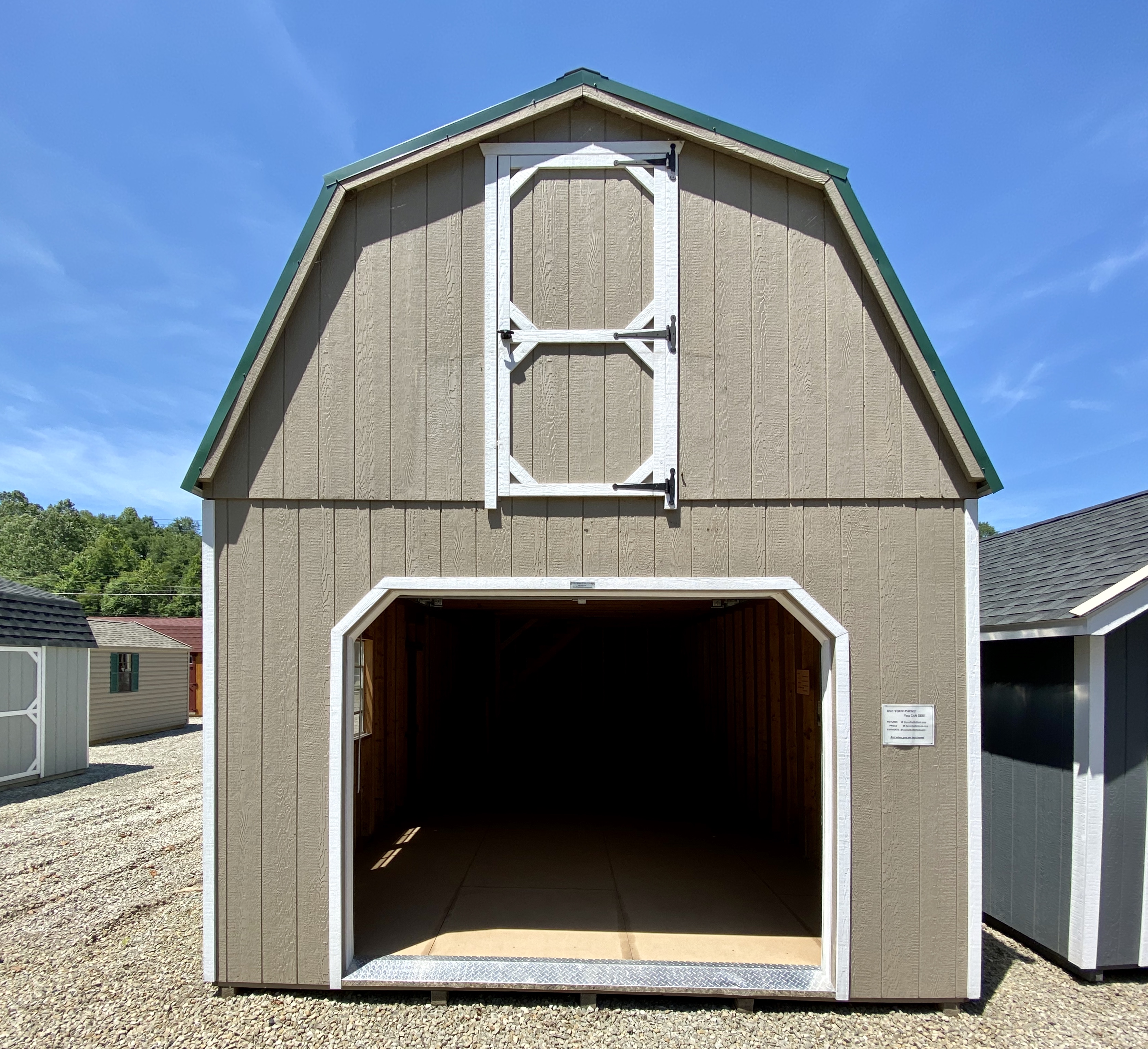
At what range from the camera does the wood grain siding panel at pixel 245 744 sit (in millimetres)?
3865

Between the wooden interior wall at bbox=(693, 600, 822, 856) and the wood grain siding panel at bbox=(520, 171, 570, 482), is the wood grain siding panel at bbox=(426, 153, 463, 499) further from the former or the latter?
the wooden interior wall at bbox=(693, 600, 822, 856)

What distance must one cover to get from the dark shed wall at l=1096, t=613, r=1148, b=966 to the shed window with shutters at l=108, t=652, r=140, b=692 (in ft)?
55.8

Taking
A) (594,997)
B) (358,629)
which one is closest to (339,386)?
(358,629)

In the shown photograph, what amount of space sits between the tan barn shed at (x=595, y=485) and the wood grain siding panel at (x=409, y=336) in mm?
15

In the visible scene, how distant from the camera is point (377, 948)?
420cm

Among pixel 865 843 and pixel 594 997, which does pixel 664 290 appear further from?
pixel 594 997

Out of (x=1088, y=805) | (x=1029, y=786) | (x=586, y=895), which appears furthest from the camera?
(x=586, y=895)

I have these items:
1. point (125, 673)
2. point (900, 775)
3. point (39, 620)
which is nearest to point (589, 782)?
point (900, 775)

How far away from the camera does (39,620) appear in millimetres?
10758

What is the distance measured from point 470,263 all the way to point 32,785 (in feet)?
36.0

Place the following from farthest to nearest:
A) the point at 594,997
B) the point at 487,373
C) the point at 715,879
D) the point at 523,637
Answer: the point at 523,637 < the point at 715,879 < the point at 487,373 < the point at 594,997

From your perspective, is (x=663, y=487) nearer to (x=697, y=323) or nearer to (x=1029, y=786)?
(x=697, y=323)

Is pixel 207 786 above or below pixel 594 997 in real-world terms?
above

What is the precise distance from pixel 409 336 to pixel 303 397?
746 millimetres
